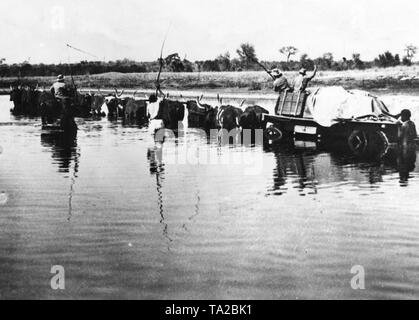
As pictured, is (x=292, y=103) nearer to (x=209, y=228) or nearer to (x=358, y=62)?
(x=209, y=228)

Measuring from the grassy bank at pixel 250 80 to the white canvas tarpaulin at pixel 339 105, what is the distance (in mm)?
22805

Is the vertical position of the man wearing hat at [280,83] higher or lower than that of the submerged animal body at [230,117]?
higher

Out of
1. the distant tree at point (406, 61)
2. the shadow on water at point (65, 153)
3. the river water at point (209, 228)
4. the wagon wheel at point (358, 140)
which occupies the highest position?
the distant tree at point (406, 61)

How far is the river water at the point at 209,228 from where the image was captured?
7.43 m

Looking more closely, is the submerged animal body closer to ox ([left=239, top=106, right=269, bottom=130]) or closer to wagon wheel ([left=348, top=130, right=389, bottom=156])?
ox ([left=239, top=106, right=269, bottom=130])

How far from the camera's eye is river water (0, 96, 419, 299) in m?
7.43

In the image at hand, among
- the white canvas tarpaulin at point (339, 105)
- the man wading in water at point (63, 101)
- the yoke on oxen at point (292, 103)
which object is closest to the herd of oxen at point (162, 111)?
the man wading in water at point (63, 101)

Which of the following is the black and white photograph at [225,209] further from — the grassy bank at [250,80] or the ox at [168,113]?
the grassy bank at [250,80]

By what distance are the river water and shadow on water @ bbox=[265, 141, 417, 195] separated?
0.16 ft

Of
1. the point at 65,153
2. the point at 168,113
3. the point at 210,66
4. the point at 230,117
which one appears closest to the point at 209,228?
the point at 65,153

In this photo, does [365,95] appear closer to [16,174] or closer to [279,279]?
[16,174]

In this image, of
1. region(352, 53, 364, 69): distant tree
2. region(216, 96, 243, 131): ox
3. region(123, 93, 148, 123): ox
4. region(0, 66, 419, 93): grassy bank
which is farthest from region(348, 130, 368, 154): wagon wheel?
region(352, 53, 364, 69): distant tree

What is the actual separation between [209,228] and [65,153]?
10329 millimetres

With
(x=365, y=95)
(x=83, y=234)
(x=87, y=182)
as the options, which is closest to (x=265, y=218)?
(x=83, y=234)
